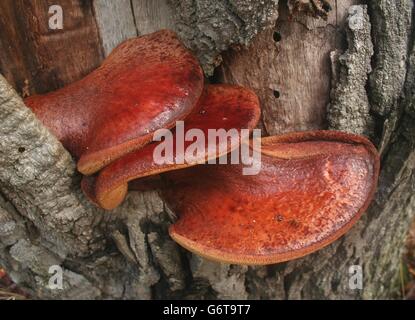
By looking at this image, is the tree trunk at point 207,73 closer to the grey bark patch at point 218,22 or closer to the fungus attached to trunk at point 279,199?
the grey bark patch at point 218,22

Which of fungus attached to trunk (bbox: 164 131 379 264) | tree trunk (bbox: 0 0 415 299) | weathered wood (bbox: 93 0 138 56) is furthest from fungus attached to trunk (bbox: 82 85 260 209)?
weathered wood (bbox: 93 0 138 56)

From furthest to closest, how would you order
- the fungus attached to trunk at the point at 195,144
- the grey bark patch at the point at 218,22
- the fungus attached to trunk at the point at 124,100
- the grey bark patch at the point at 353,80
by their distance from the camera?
the grey bark patch at the point at 353,80, the grey bark patch at the point at 218,22, the fungus attached to trunk at the point at 124,100, the fungus attached to trunk at the point at 195,144

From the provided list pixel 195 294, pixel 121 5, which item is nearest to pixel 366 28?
pixel 121 5

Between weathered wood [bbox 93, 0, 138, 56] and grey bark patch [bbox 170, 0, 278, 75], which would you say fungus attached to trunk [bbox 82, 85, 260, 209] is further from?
weathered wood [bbox 93, 0, 138, 56]

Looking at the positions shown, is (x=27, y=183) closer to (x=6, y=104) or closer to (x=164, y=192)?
(x=6, y=104)

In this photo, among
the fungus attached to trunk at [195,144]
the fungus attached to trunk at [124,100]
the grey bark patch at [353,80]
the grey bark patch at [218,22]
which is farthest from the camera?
the grey bark patch at [353,80]

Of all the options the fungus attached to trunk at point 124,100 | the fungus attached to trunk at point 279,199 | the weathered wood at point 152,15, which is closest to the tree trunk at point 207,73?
the weathered wood at point 152,15

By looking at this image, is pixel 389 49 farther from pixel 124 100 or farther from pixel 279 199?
pixel 124 100

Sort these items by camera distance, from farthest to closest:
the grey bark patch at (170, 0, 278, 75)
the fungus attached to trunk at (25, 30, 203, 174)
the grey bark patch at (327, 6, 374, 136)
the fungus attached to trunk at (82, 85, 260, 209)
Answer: the grey bark patch at (327, 6, 374, 136)
the grey bark patch at (170, 0, 278, 75)
the fungus attached to trunk at (25, 30, 203, 174)
the fungus attached to trunk at (82, 85, 260, 209)
